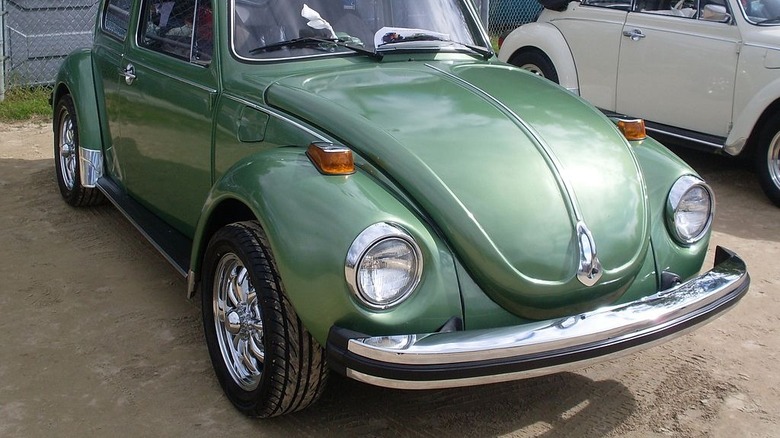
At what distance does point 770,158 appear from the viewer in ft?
20.7

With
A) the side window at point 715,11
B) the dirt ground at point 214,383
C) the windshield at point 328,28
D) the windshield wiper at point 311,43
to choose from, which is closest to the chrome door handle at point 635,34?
the side window at point 715,11

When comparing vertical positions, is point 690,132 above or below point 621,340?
below

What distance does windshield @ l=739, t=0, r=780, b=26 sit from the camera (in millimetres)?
6406

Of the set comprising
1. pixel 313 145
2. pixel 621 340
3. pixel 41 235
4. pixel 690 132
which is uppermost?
pixel 313 145

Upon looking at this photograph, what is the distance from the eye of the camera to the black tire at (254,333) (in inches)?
121

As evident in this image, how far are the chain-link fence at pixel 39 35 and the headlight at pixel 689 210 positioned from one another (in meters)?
5.53

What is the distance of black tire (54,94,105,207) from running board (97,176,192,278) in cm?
56

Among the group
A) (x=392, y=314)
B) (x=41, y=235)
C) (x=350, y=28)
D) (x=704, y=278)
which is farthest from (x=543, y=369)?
(x=41, y=235)

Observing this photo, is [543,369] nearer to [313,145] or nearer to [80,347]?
[313,145]

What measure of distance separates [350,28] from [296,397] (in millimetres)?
1785

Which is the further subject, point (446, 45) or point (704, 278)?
point (446, 45)

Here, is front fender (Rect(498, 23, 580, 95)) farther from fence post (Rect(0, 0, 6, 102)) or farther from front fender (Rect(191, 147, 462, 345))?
front fender (Rect(191, 147, 462, 345))

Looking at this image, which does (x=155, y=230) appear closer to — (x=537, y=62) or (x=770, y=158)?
(x=770, y=158)

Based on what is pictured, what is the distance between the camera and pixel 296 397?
3.15m
